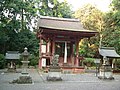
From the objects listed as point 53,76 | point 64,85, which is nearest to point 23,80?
point 53,76

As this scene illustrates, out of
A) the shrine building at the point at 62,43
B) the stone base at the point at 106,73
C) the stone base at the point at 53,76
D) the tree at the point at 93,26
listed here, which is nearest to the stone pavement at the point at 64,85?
the stone base at the point at 53,76

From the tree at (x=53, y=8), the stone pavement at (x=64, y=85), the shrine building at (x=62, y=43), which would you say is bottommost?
the stone pavement at (x=64, y=85)

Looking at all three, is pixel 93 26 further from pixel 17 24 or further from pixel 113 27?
pixel 17 24

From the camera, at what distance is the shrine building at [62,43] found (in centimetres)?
2033

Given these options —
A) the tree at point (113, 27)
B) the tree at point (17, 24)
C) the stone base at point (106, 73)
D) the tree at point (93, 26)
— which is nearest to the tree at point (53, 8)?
the tree at point (17, 24)

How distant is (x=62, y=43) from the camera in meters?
21.9

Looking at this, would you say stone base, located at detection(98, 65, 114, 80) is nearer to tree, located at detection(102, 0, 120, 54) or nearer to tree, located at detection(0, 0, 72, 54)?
tree, located at detection(102, 0, 120, 54)

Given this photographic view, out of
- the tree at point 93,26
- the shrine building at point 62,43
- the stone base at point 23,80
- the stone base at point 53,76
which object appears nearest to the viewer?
the stone base at point 23,80

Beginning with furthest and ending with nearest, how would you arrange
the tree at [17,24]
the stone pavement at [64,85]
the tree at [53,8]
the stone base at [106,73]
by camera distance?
the tree at [53,8], the tree at [17,24], the stone base at [106,73], the stone pavement at [64,85]

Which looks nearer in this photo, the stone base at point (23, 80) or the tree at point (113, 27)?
the stone base at point (23, 80)

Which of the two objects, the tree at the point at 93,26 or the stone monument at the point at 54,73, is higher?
the tree at the point at 93,26

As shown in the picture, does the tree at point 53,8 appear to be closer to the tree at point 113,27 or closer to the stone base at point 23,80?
the tree at point 113,27

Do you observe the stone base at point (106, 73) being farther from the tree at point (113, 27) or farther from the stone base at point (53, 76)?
the tree at point (113, 27)

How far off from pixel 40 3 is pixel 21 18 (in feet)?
17.5
